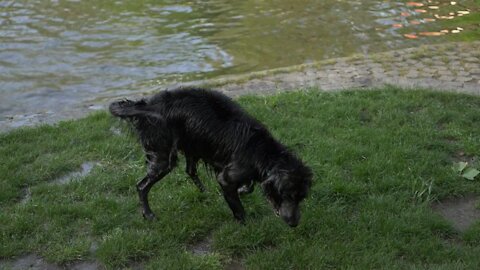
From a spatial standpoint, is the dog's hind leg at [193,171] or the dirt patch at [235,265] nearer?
the dirt patch at [235,265]

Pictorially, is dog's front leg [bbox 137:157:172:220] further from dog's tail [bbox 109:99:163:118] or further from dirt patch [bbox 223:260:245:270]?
dirt patch [bbox 223:260:245:270]

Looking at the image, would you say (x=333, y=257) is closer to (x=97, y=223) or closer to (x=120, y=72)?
(x=97, y=223)

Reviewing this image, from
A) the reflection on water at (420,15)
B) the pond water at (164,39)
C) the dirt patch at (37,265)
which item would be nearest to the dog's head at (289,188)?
the dirt patch at (37,265)

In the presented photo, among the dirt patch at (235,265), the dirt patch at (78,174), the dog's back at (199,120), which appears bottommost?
the dirt patch at (235,265)

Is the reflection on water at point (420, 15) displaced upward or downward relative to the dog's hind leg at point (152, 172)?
downward

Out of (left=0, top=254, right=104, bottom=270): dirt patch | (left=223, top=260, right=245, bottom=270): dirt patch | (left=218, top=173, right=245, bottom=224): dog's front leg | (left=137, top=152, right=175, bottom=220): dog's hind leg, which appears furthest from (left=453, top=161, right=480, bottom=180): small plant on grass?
(left=0, top=254, right=104, bottom=270): dirt patch

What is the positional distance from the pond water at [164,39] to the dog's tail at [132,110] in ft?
14.5

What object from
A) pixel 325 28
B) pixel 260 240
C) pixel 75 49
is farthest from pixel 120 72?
pixel 260 240

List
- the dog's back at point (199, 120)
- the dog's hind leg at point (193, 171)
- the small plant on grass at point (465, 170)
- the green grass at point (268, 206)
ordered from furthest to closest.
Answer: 1. the small plant on grass at point (465, 170)
2. the dog's hind leg at point (193, 171)
3. the dog's back at point (199, 120)
4. the green grass at point (268, 206)

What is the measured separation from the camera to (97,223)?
5.16 metres

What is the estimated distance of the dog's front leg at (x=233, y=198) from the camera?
495cm

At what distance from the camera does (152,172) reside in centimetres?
511

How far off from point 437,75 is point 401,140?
10.6ft

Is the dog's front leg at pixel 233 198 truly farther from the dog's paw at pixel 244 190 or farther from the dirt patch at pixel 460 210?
the dirt patch at pixel 460 210
